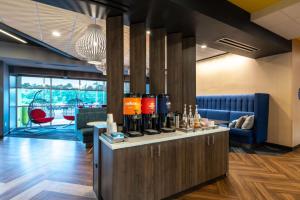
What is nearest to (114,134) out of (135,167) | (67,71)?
(135,167)

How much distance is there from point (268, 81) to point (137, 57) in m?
4.42

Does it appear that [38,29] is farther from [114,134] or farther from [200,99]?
[200,99]

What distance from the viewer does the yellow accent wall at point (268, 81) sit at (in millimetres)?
4691

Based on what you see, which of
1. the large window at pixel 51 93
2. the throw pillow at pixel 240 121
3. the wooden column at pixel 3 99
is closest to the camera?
A: the throw pillow at pixel 240 121

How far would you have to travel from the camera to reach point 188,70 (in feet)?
11.4

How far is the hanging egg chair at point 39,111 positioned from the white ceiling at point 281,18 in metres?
7.97

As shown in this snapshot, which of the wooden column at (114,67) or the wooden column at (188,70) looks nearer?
the wooden column at (114,67)

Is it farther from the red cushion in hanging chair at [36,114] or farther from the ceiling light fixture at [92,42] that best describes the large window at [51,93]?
the ceiling light fixture at [92,42]

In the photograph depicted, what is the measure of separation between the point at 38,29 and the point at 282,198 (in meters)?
5.63

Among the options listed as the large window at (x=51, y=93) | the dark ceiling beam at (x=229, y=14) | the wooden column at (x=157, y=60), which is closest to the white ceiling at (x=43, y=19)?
the wooden column at (x=157, y=60)

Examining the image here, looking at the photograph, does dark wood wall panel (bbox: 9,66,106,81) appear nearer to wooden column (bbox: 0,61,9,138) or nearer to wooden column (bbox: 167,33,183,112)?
wooden column (bbox: 0,61,9,138)

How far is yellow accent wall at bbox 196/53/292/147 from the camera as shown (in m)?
4.69

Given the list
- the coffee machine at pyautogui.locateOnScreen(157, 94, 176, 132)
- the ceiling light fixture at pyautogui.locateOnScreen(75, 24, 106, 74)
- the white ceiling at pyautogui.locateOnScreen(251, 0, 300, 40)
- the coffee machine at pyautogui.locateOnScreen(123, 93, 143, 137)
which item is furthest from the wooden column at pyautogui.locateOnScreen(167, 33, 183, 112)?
the white ceiling at pyautogui.locateOnScreen(251, 0, 300, 40)

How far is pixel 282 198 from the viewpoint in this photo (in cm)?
248
